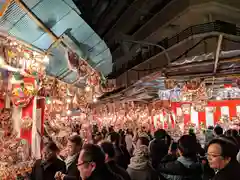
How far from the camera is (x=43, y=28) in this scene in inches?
212

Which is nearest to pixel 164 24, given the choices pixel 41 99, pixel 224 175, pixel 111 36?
pixel 111 36

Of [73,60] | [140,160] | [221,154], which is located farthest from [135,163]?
[73,60]

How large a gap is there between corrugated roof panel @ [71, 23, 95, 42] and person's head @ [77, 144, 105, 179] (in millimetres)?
4648

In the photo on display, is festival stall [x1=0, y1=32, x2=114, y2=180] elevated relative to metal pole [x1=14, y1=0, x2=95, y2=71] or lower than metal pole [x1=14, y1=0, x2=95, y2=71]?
lower

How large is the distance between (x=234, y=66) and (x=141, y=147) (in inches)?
184

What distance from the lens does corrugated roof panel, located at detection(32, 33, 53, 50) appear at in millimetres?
5613

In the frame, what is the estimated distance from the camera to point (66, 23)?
20.0 ft

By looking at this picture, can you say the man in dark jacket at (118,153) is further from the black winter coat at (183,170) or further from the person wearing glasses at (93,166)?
the person wearing glasses at (93,166)

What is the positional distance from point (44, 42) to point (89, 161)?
3920 millimetres

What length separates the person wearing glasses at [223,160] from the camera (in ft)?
9.07

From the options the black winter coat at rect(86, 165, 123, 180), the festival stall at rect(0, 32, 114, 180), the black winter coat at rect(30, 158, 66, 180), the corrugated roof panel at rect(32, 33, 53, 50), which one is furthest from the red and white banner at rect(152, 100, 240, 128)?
the black winter coat at rect(86, 165, 123, 180)

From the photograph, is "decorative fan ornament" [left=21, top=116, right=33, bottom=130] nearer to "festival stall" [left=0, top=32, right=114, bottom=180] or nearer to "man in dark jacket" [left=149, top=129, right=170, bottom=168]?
"festival stall" [left=0, top=32, right=114, bottom=180]

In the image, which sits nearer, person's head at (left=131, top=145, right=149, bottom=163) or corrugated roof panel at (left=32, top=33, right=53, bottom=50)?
person's head at (left=131, top=145, right=149, bottom=163)

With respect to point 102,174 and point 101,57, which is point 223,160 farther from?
point 101,57
